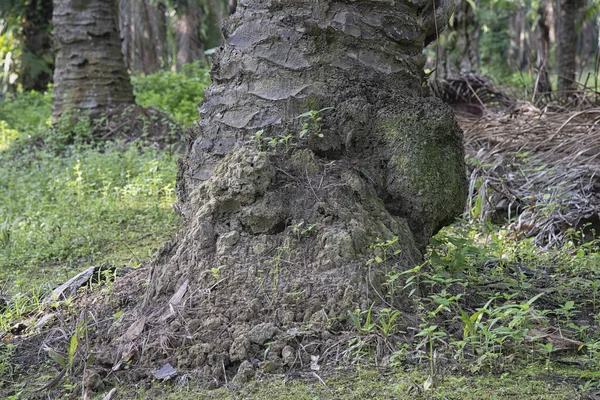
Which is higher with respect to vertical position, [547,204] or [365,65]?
[365,65]

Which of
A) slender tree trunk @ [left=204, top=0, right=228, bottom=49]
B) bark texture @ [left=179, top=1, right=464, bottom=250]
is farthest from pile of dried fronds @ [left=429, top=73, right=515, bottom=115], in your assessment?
slender tree trunk @ [left=204, top=0, right=228, bottom=49]

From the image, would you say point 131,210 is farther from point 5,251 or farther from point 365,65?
point 365,65

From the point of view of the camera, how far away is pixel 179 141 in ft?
27.3

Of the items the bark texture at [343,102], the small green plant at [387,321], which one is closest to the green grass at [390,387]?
the small green plant at [387,321]

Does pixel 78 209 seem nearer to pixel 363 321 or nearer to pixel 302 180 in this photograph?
pixel 302 180

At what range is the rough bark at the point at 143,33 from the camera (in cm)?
2584

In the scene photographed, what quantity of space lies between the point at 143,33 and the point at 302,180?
27.2 metres

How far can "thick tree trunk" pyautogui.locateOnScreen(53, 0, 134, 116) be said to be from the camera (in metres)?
8.80

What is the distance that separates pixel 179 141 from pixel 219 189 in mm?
5487

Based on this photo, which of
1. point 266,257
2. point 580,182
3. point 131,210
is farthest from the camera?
point 131,210

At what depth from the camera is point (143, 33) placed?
28.7 m

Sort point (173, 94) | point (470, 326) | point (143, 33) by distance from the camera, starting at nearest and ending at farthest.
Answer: point (470, 326) < point (173, 94) < point (143, 33)

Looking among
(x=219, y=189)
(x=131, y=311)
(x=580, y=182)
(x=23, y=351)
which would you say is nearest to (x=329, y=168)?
(x=219, y=189)

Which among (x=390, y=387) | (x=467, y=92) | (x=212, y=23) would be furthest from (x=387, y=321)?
(x=212, y=23)
